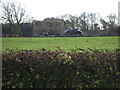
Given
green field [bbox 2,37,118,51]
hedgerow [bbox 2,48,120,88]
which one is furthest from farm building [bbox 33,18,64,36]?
hedgerow [bbox 2,48,120,88]

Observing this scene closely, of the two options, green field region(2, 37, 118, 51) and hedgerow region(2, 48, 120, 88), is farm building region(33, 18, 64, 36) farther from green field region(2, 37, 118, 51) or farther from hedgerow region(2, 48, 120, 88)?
hedgerow region(2, 48, 120, 88)

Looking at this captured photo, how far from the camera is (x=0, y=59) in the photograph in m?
2.94

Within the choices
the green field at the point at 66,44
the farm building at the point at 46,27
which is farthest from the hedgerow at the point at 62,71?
the farm building at the point at 46,27

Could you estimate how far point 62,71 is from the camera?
268 centimetres

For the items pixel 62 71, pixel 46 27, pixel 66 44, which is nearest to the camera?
pixel 62 71

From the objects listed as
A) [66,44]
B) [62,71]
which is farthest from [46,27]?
[62,71]

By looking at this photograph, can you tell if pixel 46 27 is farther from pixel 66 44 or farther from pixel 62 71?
pixel 62 71

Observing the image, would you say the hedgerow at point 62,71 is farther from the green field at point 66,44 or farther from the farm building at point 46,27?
the farm building at point 46,27

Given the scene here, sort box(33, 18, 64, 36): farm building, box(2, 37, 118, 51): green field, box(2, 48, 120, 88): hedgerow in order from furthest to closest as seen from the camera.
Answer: box(33, 18, 64, 36): farm building < box(2, 37, 118, 51): green field < box(2, 48, 120, 88): hedgerow

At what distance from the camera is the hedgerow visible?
268 cm

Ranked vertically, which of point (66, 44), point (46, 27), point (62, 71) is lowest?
point (62, 71)

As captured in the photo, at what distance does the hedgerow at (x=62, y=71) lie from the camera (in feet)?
8.79

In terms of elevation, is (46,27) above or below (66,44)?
above

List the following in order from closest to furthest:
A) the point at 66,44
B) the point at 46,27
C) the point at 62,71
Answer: the point at 62,71
the point at 66,44
the point at 46,27
